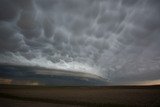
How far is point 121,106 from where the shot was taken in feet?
110

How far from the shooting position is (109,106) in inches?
1350

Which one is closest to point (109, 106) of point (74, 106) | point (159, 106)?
point (74, 106)

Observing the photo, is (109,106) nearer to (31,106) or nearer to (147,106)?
(147,106)

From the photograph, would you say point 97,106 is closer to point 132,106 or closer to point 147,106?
point 132,106

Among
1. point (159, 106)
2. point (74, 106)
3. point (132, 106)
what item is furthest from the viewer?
point (74, 106)

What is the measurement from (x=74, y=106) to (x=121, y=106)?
8.60m

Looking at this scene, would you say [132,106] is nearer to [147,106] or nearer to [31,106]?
[147,106]

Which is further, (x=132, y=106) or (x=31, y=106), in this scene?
(x=31, y=106)

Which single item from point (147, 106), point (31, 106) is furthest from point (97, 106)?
point (31, 106)

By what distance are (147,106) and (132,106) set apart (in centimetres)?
289

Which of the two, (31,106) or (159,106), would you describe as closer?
(159,106)

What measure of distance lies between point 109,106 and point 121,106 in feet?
7.13

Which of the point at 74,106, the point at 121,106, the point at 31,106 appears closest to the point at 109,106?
the point at 121,106

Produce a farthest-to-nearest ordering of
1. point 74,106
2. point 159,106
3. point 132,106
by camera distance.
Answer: point 74,106
point 132,106
point 159,106
